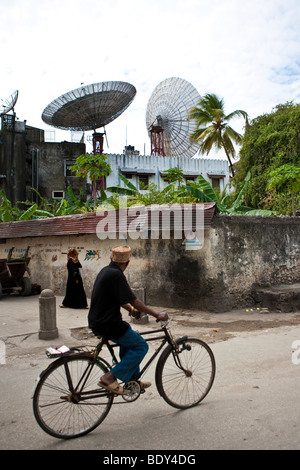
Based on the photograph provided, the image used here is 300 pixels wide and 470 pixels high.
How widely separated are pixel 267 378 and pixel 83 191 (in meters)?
31.1

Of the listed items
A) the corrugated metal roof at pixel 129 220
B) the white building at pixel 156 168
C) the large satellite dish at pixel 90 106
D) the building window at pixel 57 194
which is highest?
the large satellite dish at pixel 90 106

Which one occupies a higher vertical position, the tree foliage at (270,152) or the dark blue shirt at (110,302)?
the tree foliage at (270,152)

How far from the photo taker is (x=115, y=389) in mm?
3496

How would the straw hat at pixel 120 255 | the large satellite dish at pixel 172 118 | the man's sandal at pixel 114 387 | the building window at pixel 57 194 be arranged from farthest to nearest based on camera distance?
the large satellite dish at pixel 172 118 < the building window at pixel 57 194 < the straw hat at pixel 120 255 < the man's sandal at pixel 114 387

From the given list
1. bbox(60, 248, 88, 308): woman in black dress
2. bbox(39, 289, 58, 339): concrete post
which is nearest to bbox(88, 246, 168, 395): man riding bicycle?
bbox(39, 289, 58, 339): concrete post

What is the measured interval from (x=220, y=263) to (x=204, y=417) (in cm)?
611

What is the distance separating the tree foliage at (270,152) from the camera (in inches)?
778

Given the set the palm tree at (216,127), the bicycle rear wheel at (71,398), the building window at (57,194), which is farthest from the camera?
the building window at (57,194)

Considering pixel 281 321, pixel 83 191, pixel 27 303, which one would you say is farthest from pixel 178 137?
pixel 281 321

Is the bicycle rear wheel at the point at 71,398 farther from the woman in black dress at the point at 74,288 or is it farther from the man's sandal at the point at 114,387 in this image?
the woman in black dress at the point at 74,288

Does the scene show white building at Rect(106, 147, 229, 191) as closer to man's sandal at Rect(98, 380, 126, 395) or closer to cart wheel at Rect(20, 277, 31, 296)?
cart wheel at Rect(20, 277, 31, 296)

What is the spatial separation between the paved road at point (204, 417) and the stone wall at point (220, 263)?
4.00 metres

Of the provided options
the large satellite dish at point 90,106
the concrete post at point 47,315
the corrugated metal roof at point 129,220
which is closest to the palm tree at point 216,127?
the large satellite dish at point 90,106
